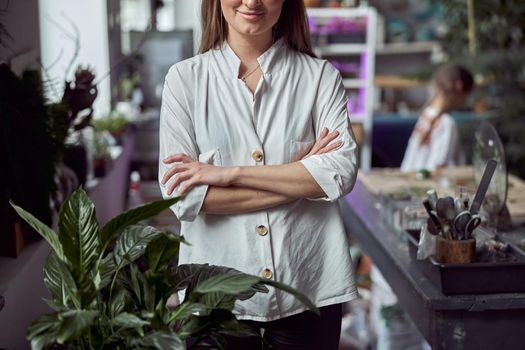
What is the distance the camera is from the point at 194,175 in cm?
170

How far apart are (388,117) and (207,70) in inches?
225

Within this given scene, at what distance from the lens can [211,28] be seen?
6.02 feet

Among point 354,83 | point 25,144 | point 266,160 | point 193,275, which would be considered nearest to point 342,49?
point 354,83

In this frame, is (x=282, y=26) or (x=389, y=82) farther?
(x=389, y=82)

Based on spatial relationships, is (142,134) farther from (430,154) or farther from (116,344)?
(116,344)

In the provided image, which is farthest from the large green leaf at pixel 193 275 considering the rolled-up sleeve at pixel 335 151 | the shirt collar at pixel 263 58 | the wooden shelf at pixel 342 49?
the wooden shelf at pixel 342 49

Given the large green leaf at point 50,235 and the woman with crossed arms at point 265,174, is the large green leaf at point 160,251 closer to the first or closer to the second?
the large green leaf at point 50,235

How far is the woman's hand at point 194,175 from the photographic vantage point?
1.70 meters

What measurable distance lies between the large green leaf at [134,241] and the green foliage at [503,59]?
15.4ft

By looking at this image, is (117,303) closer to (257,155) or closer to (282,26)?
(257,155)

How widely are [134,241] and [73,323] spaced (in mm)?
291

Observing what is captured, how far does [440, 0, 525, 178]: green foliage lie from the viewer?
575 centimetres

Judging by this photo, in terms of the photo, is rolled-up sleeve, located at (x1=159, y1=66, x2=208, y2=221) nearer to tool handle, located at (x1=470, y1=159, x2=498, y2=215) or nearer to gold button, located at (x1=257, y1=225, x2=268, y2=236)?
gold button, located at (x1=257, y1=225, x2=268, y2=236)

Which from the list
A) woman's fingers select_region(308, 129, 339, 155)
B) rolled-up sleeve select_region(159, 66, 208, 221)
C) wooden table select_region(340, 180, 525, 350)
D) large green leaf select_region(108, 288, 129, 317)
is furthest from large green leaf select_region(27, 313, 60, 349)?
wooden table select_region(340, 180, 525, 350)
